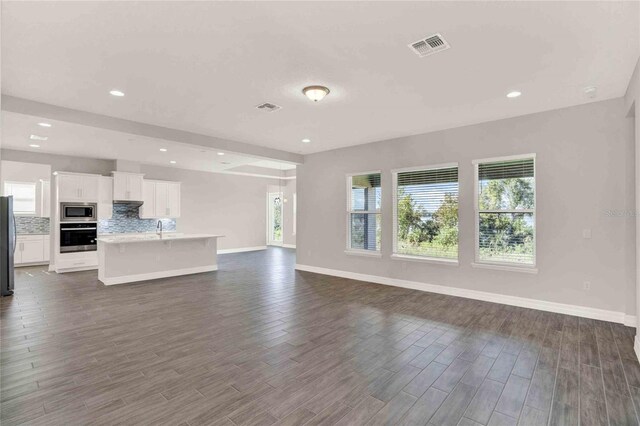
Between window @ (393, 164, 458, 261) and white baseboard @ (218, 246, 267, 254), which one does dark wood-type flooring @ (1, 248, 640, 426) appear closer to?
window @ (393, 164, 458, 261)

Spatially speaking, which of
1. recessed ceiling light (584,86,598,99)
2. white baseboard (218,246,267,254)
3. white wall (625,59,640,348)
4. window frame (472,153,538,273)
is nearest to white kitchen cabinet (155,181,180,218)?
white baseboard (218,246,267,254)

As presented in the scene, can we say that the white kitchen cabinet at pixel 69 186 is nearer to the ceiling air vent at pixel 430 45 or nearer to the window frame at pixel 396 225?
the window frame at pixel 396 225

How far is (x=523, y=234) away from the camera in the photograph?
4.71 meters

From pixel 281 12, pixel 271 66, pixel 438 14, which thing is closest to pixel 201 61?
pixel 271 66

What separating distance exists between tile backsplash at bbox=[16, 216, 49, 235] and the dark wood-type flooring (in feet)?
13.3

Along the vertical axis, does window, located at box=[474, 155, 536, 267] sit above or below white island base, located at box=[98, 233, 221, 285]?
above

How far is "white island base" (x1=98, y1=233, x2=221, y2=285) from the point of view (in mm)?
6133

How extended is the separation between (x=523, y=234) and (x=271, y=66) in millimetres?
4225

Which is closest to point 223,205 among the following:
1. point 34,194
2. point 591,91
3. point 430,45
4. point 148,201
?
point 148,201

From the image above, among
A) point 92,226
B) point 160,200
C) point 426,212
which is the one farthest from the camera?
point 160,200

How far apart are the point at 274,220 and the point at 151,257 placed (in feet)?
23.0

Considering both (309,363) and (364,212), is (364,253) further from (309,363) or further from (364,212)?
(309,363)

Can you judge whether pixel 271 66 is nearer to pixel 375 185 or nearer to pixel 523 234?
pixel 375 185

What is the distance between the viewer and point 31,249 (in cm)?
804
